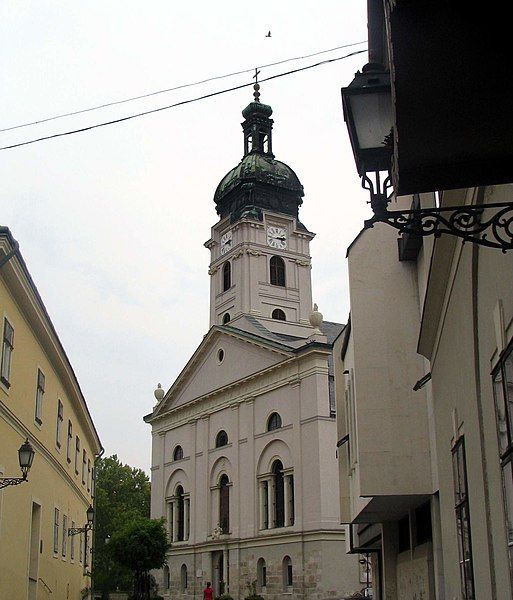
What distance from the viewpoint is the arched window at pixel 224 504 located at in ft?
148


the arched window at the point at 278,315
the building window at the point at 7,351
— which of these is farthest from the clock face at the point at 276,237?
the building window at the point at 7,351

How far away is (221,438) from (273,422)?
494 centimetres

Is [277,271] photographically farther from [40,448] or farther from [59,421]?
[40,448]

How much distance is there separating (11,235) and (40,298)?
334 cm

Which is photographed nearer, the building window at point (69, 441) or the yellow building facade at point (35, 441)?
the yellow building facade at point (35, 441)

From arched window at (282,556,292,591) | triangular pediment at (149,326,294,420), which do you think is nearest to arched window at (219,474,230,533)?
triangular pediment at (149,326,294,420)

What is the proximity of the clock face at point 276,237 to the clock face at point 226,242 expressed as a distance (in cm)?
274

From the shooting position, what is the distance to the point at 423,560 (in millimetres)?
13461

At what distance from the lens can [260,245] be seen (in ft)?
171

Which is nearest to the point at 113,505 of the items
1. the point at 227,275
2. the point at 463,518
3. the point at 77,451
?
the point at 227,275

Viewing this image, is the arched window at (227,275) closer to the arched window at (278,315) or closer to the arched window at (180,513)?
the arched window at (278,315)

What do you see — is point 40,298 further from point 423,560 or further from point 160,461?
point 160,461

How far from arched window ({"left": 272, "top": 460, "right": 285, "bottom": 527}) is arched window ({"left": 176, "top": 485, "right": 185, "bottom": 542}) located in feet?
29.9

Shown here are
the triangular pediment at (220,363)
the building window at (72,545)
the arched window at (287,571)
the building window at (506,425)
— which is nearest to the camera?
the building window at (506,425)
